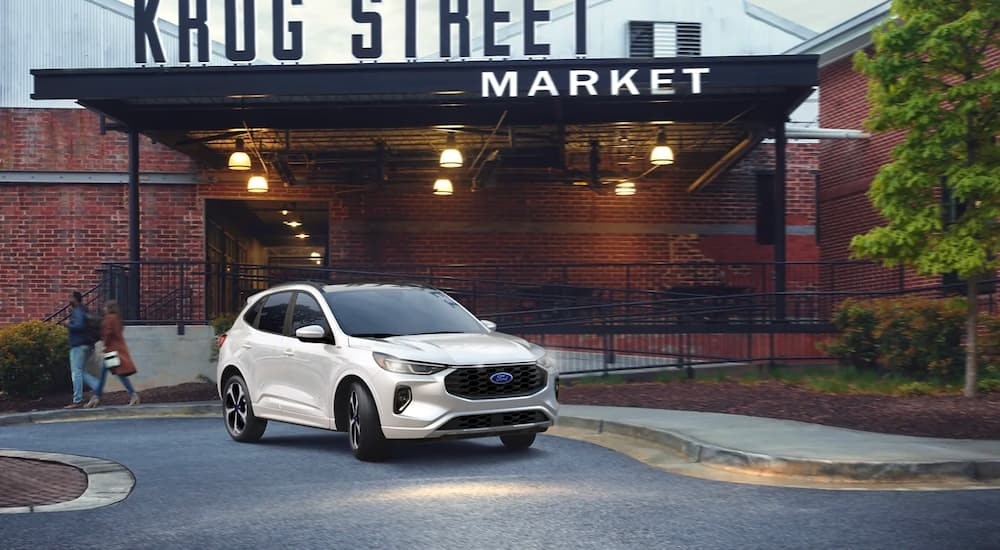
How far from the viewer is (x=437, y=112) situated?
21.8 meters

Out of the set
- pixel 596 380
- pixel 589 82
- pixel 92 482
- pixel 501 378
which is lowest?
pixel 596 380

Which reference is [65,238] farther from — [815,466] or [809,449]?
[815,466]

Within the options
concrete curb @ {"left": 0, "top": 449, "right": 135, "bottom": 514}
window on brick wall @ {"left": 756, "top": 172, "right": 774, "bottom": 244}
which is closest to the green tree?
concrete curb @ {"left": 0, "top": 449, "right": 135, "bottom": 514}

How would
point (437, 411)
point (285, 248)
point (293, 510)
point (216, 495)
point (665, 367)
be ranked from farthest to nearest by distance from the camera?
point (285, 248), point (665, 367), point (437, 411), point (216, 495), point (293, 510)

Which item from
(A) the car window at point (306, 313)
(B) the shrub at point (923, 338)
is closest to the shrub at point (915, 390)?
(B) the shrub at point (923, 338)

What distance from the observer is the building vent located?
30531mm

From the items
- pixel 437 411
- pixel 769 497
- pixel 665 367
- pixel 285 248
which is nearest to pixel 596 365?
pixel 665 367

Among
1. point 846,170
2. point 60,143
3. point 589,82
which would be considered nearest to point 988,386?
point 589,82

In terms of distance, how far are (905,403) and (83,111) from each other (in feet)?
59.7

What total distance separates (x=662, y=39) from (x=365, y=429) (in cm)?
2220

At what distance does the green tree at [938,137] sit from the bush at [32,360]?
12.9 m

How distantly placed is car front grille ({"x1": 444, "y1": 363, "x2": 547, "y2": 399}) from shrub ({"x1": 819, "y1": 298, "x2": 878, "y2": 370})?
896cm

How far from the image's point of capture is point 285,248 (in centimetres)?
4272

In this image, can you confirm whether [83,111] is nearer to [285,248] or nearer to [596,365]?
[596,365]
